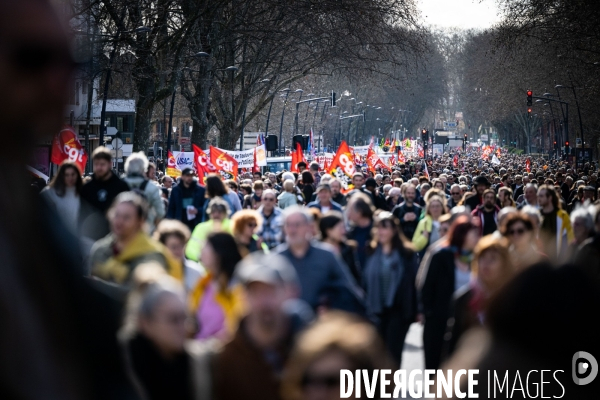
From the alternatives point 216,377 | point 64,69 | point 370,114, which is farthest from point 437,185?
point 370,114

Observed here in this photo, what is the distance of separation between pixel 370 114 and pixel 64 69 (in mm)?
134373

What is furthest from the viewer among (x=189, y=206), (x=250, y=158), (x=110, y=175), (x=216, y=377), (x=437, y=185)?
(x=250, y=158)

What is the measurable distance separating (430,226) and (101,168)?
377 centimetres

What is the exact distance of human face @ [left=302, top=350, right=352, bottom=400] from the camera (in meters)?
2.14

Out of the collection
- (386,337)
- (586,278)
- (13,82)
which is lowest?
(386,337)

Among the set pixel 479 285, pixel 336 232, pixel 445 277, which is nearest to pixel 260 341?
pixel 479 285

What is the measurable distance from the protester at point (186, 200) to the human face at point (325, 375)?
36.3 feet

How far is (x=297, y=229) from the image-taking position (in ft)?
21.5

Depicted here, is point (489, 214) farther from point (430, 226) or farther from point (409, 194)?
point (430, 226)

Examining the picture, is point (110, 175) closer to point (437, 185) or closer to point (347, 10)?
point (437, 185)

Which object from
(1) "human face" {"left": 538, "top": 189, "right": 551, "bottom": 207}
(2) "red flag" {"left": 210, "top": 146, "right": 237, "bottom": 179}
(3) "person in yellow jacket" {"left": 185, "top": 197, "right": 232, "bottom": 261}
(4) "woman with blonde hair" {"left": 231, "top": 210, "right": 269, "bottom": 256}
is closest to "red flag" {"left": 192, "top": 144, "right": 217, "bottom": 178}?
(2) "red flag" {"left": 210, "top": 146, "right": 237, "bottom": 179}

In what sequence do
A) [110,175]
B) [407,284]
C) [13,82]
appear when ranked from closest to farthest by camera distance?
[13,82] < [407,284] < [110,175]

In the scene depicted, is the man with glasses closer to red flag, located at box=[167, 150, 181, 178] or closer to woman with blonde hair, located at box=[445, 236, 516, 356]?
woman with blonde hair, located at box=[445, 236, 516, 356]

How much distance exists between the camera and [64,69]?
0.73 metres
